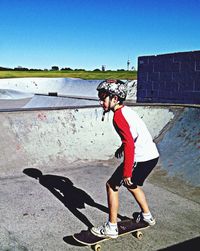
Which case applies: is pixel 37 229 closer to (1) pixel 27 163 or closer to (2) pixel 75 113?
(1) pixel 27 163

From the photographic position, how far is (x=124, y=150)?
9.52ft

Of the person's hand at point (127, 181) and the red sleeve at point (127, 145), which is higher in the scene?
the red sleeve at point (127, 145)

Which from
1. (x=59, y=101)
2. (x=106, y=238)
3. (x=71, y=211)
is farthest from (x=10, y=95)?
(x=106, y=238)

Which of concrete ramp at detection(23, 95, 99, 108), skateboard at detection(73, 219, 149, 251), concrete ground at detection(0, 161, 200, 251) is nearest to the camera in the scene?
skateboard at detection(73, 219, 149, 251)

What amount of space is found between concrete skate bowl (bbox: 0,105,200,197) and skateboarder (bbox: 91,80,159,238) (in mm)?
2194

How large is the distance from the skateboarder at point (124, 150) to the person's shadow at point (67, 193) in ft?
2.12

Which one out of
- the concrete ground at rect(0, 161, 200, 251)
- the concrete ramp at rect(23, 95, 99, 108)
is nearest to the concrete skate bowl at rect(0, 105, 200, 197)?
the concrete ground at rect(0, 161, 200, 251)

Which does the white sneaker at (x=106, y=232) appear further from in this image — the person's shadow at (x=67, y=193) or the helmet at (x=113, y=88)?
the helmet at (x=113, y=88)

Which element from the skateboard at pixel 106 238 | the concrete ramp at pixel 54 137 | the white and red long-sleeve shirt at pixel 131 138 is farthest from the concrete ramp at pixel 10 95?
the white and red long-sleeve shirt at pixel 131 138

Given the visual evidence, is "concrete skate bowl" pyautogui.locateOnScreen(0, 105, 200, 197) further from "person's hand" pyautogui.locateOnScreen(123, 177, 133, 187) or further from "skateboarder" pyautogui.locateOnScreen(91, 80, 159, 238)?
"person's hand" pyautogui.locateOnScreen(123, 177, 133, 187)

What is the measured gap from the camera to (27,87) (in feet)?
92.1

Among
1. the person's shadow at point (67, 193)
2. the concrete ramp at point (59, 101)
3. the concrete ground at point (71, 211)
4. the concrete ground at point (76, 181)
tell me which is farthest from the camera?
the concrete ramp at point (59, 101)

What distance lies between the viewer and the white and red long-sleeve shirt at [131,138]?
2.88m

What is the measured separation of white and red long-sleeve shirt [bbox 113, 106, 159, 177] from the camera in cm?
288
